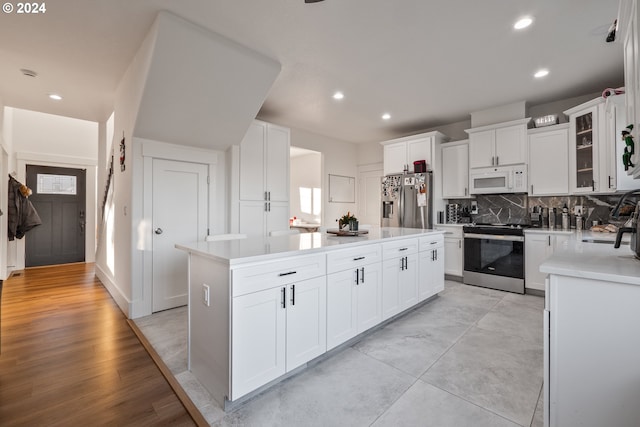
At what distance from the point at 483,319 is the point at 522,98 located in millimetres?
3213

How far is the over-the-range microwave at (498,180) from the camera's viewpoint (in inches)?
162

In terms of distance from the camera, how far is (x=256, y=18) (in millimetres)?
2340

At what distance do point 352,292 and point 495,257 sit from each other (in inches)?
115

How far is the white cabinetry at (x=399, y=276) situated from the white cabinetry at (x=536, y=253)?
192cm

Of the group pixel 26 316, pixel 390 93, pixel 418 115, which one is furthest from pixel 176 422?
pixel 418 115

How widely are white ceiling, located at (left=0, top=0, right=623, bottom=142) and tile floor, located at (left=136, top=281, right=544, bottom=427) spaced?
2784 millimetres

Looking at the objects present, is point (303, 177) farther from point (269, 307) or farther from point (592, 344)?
point (592, 344)

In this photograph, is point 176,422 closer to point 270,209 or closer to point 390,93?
point 270,209

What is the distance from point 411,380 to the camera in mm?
1922

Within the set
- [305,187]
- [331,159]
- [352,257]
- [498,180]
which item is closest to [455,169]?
[498,180]

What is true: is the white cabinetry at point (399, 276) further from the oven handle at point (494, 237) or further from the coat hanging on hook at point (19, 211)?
the coat hanging on hook at point (19, 211)

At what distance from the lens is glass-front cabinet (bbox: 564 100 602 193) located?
3.39m

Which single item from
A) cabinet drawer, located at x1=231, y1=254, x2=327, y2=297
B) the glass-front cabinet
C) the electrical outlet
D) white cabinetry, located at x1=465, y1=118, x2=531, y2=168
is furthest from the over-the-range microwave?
the electrical outlet

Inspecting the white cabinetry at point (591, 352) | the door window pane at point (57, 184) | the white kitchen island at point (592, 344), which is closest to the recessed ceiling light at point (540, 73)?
the white kitchen island at point (592, 344)
